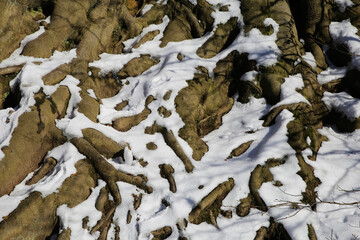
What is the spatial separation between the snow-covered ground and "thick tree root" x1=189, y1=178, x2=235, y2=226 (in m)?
0.09

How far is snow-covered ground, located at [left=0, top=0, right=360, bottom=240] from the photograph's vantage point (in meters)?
4.08

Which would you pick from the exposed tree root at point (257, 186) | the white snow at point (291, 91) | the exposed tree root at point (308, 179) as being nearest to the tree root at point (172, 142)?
the exposed tree root at point (257, 186)

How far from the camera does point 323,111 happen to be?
6.07m

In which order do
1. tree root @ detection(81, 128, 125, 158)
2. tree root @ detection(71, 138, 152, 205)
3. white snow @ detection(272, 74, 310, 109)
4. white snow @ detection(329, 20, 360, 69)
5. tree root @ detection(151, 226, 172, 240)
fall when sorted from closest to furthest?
tree root @ detection(151, 226, 172, 240) → tree root @ detection(71, 138, 152, 205) → tree root @ detection(81, 128, 125, 158) → white snow @ detection(272, 74, 310, 109) → white snow @ detection(329, 20, 360, 69)

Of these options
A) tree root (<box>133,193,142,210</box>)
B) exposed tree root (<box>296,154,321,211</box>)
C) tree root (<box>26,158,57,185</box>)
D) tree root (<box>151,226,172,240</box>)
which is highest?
tree root (<box>26,158,57,185</box>)

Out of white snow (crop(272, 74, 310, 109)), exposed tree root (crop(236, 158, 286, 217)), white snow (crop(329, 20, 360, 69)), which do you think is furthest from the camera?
white snow (crop(329, 20, 360, 69))

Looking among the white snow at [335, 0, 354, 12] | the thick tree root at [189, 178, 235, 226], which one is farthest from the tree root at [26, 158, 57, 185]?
the white snow at [335, 0, 354, 12]

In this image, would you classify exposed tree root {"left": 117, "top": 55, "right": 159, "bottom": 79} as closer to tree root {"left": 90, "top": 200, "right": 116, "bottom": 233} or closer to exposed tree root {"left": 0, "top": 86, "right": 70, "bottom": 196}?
exposed tree root {"left": 0, "top": 86, "right": 70, "bottom": 196}

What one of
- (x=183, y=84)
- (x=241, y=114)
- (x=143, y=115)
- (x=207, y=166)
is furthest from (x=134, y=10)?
(x=207, y=166)

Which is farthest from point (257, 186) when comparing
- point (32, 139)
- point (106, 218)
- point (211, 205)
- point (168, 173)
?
point (32, 139)

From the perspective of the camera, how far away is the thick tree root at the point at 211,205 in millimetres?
4211

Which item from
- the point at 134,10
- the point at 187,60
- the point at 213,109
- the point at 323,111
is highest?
the point at 134,10

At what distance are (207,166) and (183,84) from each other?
2102mm

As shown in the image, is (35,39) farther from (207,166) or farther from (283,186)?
(283,186)
